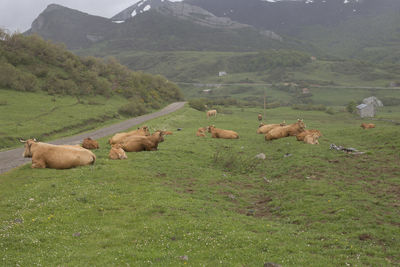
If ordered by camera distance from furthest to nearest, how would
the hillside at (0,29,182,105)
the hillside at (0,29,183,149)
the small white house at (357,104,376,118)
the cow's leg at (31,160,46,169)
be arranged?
1. the small white house at (357,104,376,118)
2. the hillside at (0,29,182,105)
3. the hillside at (0,29,183,149)
4. the cow's leg at (31,160,46,169)

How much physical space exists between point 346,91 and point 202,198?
130199 millimetres

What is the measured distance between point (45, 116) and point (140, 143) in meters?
26.5

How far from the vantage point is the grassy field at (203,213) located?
8.21 metres

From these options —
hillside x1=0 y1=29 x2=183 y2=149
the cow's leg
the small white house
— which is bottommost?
the small white house

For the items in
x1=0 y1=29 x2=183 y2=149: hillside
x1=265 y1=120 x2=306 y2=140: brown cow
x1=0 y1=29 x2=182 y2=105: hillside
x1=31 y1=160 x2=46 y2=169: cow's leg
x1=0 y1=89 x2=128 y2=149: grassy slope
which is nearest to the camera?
x1=31 y1=160 x2=46 y2=169: cow's leg

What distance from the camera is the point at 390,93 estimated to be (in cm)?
11650

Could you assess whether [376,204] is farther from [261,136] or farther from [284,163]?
[261,136]

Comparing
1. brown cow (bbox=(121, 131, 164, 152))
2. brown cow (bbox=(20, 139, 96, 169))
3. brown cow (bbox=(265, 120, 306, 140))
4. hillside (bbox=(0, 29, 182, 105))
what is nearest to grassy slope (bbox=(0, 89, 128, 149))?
hillside (bbox=(0, 29, 182, 105))

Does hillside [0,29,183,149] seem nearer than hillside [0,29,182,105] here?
Yes

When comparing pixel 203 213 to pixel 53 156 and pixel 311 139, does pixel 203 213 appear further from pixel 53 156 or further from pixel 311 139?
pixel 311 139

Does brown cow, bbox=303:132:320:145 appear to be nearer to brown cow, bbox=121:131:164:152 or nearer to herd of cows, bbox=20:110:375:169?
herd of cows, bbox=20:110:375:169

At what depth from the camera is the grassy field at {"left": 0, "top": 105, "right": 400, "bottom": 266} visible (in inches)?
323

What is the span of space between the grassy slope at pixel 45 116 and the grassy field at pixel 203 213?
62.4ft

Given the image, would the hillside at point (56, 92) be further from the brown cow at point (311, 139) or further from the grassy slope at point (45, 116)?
the brown cow at point (311, 139)
